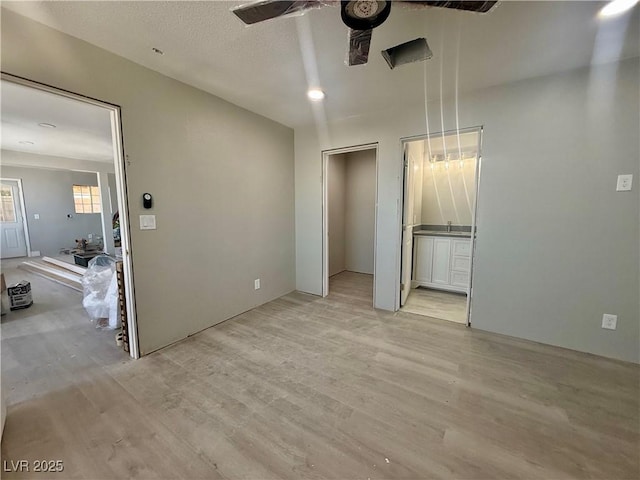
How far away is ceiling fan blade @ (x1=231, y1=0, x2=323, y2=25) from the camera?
3.69 feet

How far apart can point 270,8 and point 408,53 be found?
4.06 ft

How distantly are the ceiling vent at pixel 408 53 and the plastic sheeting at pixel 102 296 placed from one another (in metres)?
3.35

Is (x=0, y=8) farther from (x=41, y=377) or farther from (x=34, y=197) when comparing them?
(x=34, y=197)

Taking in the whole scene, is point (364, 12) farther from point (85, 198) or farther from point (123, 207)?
point (85, 198)

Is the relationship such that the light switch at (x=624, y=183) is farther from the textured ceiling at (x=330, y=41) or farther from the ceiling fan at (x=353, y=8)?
the ceiling fan at (x=353, y=8)

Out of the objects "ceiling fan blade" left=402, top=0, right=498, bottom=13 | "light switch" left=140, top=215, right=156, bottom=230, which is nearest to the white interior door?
"ceiling fan blade" left=402, top=0, right=498, bottom=13

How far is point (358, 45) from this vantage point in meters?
1.40

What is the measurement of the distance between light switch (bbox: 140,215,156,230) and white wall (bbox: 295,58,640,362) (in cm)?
277

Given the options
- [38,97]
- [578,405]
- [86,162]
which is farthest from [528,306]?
[86,162]

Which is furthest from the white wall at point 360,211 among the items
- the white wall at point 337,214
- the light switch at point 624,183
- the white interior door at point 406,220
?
the light switch at point 624,183

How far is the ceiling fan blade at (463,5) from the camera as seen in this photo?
112 centimetres

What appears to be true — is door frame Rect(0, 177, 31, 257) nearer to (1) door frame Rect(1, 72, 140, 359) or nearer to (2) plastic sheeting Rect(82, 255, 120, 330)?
(2) plastic sheeting Rect(82, 255, 120, 330)

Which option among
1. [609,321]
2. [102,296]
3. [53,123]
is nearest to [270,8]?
[102,296]

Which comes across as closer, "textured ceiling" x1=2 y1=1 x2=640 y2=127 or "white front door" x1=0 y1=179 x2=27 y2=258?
"textured ceiling" x1=2 y1=1 x2=640 y2=127
